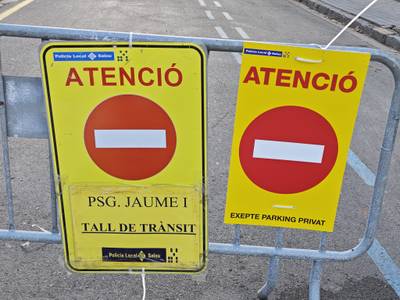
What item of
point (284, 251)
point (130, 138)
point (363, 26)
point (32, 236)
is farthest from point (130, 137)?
point (363, 26)

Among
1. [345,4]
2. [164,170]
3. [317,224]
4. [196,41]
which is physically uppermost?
[196,41]

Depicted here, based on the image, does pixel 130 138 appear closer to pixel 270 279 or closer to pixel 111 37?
pixel 111 37

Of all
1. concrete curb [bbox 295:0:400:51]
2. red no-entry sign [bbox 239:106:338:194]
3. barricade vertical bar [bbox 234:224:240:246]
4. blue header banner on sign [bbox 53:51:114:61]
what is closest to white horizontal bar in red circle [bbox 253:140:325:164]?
red no-entry sign [bbox 239:106:338:194]

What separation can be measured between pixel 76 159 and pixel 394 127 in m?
1.52

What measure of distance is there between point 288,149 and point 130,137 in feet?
2.48

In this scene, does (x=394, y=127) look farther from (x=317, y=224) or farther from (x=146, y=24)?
(x=146, y=24)

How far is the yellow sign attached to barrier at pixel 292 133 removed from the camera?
2402 millimetres

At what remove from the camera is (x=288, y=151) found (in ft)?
8.48

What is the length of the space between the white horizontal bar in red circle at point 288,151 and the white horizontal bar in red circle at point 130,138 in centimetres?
47

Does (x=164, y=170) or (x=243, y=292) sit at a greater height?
(x=164, y=170)

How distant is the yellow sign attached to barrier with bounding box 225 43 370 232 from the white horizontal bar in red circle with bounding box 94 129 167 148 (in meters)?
0.37

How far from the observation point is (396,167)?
509 cm

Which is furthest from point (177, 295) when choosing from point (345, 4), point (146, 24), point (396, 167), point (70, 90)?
point (345, 4)

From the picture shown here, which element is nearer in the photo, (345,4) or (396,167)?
(396,167)
